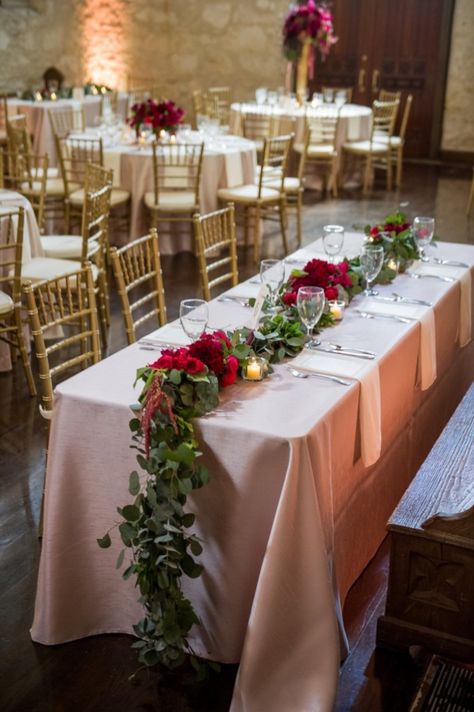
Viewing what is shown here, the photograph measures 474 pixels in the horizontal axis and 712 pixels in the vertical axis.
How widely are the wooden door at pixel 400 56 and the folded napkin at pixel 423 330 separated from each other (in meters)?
8.93

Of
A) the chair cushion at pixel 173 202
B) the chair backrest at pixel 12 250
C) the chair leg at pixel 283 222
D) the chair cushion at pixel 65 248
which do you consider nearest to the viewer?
the chair backrest at pixel 12 250

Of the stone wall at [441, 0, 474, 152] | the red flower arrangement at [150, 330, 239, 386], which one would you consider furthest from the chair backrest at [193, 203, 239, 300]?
the stone wall at [441, 0, 474, 152]

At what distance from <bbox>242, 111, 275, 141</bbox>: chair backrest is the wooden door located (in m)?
3.19

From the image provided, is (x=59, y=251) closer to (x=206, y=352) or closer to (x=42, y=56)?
(x=206, y=352)

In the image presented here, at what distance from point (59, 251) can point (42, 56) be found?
19.9ft

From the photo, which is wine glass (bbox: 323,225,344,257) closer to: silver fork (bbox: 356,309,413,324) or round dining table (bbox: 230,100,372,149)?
silver fork (bbox: 356,309,413,324)

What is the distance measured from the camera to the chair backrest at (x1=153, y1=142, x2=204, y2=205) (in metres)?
6.42

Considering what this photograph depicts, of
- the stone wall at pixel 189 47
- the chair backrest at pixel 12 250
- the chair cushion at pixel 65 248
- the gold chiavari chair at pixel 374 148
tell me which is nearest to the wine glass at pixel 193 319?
the chair backrest at pixel 12 250

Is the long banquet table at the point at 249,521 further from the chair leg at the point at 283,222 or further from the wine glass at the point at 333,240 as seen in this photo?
the chair leg at the point at 283,222

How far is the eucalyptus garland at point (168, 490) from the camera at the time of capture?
2.21 m

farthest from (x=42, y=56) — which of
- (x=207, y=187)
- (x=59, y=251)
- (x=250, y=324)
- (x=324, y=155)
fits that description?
(x=250, y=324)

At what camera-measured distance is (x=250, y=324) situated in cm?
300

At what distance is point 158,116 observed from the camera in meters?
6.82

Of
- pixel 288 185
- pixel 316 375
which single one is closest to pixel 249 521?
pixel 316 375
